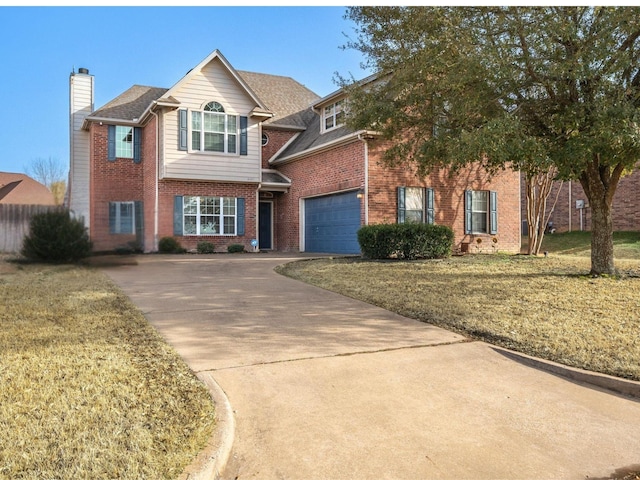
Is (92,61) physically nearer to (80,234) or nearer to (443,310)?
(80,234)

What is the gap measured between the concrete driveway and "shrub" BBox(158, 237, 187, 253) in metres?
11.0

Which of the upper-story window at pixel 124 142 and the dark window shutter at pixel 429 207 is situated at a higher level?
the upper-story window at pixel 124 142

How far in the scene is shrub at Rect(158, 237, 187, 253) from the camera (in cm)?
1723

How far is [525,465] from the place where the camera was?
10.0 feet

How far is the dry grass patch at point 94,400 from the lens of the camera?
267 centimetres

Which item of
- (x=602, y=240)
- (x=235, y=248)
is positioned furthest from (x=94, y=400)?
(x=235, y=248)

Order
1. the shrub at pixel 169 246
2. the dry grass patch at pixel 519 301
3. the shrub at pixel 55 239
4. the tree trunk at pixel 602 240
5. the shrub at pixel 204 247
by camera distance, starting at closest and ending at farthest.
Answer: the dry grass patch at pixel 519 301 → the tree trunk at pixel 602 240 → the shrub at pixel 55 239 → the shrub at pixel 169 246 → the shrub at pixel 204 247

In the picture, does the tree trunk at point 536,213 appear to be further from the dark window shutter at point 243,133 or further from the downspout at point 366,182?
the dark window shutter at point 243,133

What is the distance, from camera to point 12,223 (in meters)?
19.2

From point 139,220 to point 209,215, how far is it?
3060 mm

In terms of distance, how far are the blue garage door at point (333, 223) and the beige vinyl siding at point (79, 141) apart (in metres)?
9.73

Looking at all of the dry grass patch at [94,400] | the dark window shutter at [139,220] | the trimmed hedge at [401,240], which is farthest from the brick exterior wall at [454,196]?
the dry grass patch at [94,400]

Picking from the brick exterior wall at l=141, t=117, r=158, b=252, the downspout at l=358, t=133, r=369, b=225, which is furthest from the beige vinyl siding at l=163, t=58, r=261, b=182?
the downspout at l=358, t=133, r=369, b=225

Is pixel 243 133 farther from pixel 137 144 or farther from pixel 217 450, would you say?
pixel 217 450
